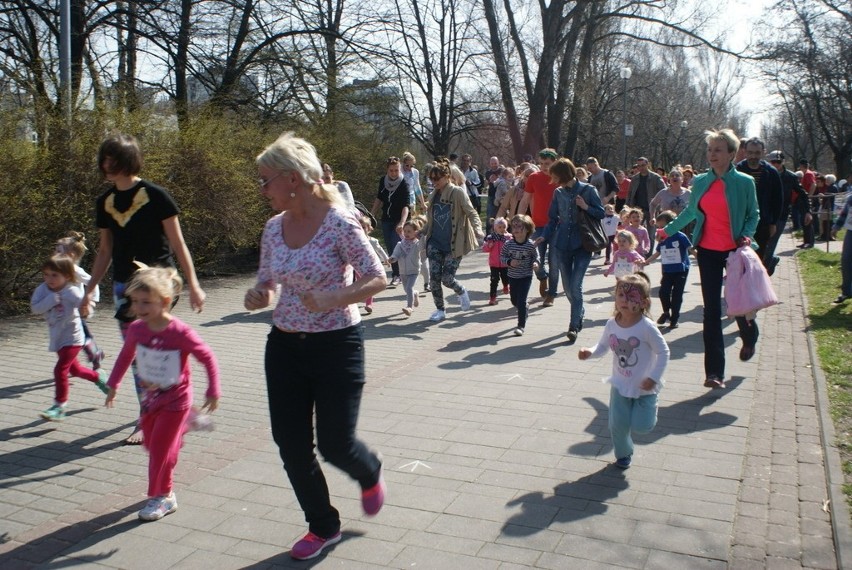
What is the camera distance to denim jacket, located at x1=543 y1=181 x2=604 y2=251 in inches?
349

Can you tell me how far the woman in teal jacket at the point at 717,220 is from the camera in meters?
6.44

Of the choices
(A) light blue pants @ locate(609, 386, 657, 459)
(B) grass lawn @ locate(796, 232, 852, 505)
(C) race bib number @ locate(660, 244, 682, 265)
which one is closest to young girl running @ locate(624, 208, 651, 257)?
(C) race bib number @ locate(660, 244, 682, 265)

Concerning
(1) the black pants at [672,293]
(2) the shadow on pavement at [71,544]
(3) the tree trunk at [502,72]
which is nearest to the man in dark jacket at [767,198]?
(1) the black pants at [672,293]

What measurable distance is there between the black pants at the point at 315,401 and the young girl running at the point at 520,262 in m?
5.49

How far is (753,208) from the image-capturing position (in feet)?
21.3

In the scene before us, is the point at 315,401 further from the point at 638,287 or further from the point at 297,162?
the point at 638,287

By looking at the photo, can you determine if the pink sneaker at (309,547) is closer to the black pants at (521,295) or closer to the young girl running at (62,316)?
the young girl running at (62,316)

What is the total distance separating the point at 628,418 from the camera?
481cm

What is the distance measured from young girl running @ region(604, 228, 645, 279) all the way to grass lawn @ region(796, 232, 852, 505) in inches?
77.7

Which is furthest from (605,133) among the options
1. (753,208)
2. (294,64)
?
(753,208)

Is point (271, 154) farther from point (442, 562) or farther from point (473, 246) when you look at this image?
point (473, 246)

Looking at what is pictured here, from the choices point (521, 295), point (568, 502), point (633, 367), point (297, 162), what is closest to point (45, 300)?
point (297, 162)

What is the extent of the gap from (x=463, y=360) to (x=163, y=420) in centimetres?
401

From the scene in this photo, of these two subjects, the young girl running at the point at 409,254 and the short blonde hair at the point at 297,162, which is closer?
the short blonde hair at the point at 297,162
